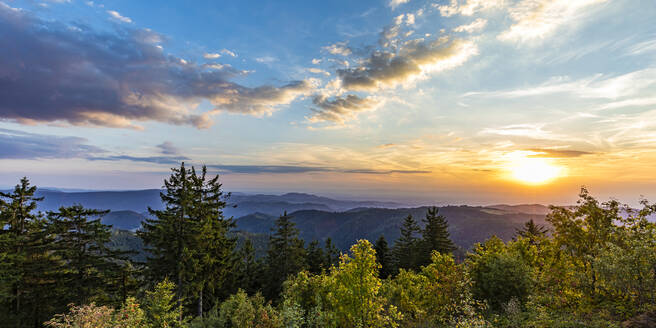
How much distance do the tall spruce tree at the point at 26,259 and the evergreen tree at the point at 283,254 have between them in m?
24.1

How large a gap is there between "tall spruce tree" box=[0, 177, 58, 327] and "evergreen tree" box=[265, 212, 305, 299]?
79.1ft

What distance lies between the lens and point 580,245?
13.1 meters

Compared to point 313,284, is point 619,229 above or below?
above

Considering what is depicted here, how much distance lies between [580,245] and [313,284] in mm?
15692

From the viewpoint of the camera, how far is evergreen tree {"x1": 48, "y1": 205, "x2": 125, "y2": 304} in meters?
23.4

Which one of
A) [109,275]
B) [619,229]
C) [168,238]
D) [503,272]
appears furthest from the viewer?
[109,275]

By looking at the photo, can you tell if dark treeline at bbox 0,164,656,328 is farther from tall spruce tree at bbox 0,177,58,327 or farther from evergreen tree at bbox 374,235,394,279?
evergreen tree at bbox 374,235,394,279

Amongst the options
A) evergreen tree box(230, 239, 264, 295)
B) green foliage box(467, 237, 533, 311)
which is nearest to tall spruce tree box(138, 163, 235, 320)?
evergreen tree box(230, 239, 264, 295)

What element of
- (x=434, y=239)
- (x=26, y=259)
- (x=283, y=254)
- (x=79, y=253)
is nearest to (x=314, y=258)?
(x=283, y=254)

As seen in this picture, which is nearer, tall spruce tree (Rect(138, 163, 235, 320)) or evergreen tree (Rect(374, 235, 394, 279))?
tall spruce tree (Rect(138, 163, 235, 320))

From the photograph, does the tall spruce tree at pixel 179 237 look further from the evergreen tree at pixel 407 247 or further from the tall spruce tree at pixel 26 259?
the evergreen tree at pixel 407 247

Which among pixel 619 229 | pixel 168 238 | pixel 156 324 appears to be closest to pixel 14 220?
pixel 168 238

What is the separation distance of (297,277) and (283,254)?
850 inches

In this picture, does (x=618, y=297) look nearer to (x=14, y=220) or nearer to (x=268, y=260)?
(x=268, y=260)
